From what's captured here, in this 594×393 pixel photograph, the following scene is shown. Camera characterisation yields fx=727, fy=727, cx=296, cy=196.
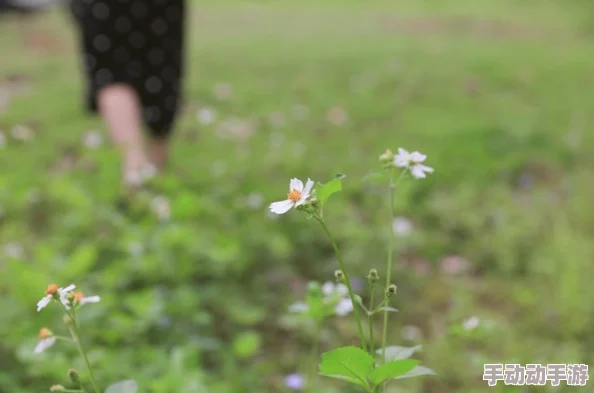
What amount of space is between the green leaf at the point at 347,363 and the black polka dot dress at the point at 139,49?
A: 1985 millimetres

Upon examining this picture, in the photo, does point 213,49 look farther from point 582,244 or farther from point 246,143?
point 582,244

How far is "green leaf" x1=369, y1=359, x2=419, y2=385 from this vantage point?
70 cm

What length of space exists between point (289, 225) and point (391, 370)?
5.04ft

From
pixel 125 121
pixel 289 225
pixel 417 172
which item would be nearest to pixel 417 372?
pixel 417 172

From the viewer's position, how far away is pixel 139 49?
255cm

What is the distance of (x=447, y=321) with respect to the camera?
6.18 feet

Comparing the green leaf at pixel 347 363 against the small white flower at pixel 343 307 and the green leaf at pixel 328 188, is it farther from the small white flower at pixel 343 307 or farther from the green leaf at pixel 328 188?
the small white flower at pixel 343 307

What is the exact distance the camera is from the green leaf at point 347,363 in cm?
71

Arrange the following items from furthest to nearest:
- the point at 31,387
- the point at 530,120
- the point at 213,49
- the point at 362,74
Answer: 1. the point at 213,49
2. the point at 362,74
3. the point at 530,120
4. the point at 31,387

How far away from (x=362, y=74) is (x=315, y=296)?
393 centimetres

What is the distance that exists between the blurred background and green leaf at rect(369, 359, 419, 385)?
0.94 feet

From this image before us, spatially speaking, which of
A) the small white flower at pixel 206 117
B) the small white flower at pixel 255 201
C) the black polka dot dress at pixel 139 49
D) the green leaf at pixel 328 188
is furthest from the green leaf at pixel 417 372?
the small white flower at pixel 206 117

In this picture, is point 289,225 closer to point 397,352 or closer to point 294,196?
point 397,352

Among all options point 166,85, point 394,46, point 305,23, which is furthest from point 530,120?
point 305,23
